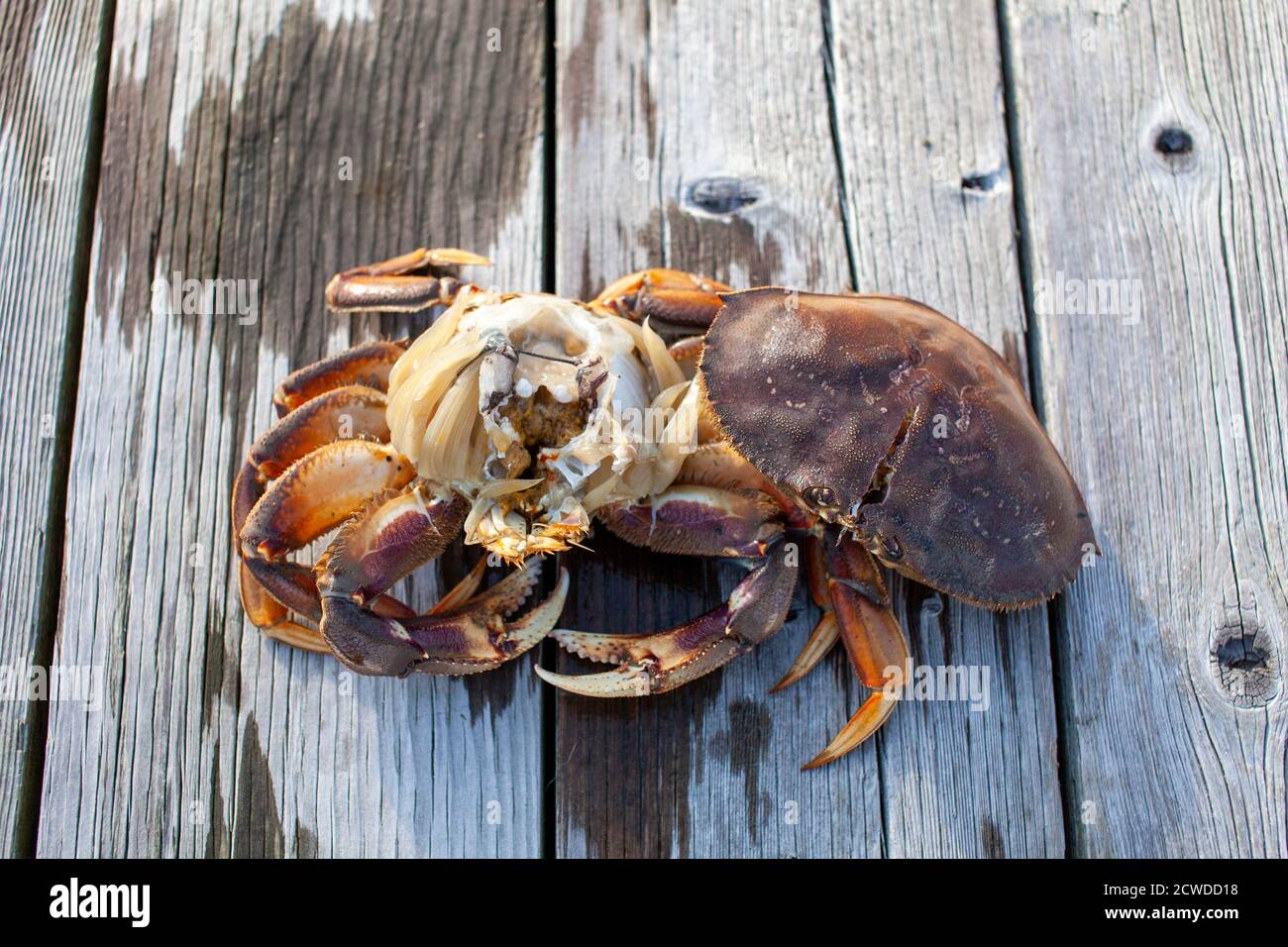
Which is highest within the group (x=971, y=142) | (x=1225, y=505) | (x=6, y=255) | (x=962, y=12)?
(x=962, y=12)

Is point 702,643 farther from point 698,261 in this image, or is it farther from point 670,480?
point 698,261

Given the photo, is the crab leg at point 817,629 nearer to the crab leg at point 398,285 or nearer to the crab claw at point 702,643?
the crab claw at point 702,643

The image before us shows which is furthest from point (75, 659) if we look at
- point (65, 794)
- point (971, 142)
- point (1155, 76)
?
point (1155, 76)

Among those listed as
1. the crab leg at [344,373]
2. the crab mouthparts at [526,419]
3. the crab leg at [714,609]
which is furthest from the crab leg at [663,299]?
the crab leg at [344,373]

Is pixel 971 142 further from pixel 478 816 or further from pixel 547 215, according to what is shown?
pixel 478 816

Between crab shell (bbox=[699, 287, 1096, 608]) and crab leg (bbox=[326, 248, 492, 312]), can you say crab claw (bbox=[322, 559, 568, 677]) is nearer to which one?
crab shell (bbox=[699, 287, 1096, 608])

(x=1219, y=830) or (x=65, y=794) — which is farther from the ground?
(x=65, y=794)
